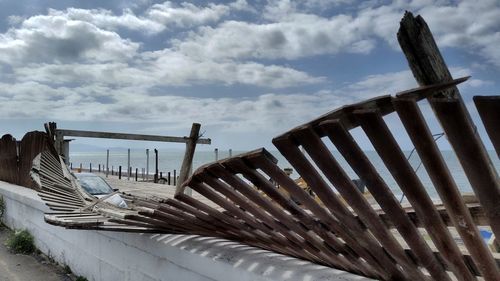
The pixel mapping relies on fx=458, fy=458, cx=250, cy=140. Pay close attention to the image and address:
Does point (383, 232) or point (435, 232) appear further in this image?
point (383, 232)

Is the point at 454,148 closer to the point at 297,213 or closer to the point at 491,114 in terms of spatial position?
the point at 491,114

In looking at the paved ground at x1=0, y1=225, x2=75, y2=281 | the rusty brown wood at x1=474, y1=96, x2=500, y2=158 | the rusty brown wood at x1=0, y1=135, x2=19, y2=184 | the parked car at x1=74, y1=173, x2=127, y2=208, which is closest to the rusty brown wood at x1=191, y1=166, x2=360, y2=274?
the rusty brown wood at x1=474, y1=96, x2=500, y2=158

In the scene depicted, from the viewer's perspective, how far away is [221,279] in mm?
3152

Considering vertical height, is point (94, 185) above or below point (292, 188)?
below

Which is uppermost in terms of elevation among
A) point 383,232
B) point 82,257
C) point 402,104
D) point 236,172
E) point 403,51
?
Result: point 403,51

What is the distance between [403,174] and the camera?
1.65 metres

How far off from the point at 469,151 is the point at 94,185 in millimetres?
10399

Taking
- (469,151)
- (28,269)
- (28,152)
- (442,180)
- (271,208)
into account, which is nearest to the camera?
(469,151)

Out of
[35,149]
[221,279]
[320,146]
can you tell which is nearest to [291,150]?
[320,146]

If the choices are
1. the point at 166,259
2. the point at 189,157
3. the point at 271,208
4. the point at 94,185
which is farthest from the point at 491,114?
the point at 94,185

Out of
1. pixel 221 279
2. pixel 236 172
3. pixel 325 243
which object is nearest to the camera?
pixel 236 172

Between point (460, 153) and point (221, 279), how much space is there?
7.01ft

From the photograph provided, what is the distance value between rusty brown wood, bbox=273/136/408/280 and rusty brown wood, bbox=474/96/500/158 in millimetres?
727

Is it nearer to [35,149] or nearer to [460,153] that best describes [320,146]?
[460,153]
